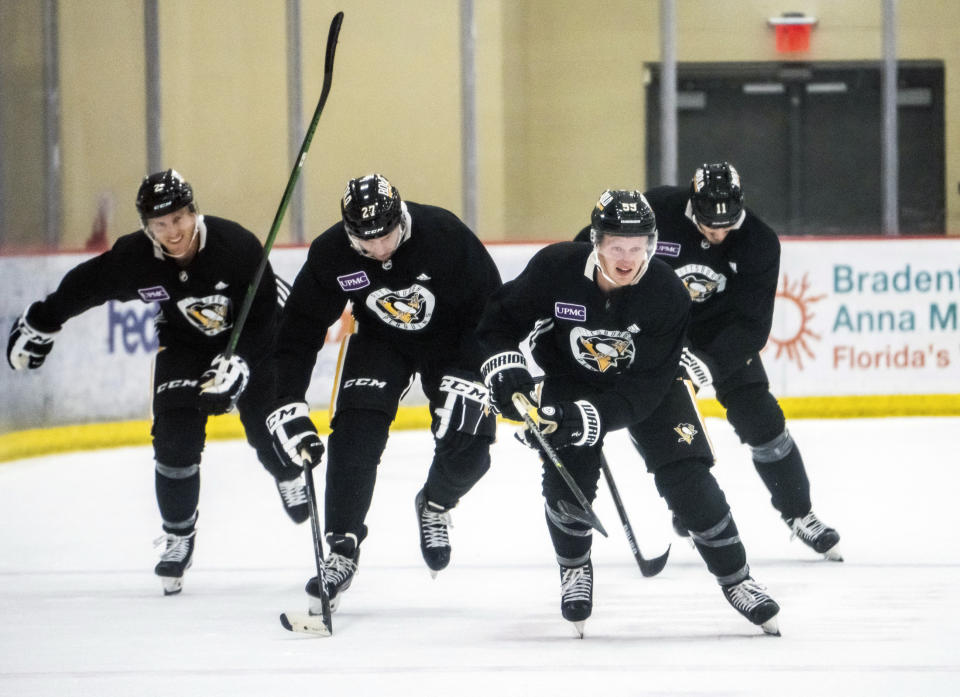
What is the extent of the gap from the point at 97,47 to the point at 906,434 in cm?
454

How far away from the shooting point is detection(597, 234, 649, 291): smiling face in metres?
2.96

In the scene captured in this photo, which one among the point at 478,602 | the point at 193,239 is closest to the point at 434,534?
the point at 478,602

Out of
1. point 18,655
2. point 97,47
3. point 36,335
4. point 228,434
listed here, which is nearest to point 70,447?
point 228,434

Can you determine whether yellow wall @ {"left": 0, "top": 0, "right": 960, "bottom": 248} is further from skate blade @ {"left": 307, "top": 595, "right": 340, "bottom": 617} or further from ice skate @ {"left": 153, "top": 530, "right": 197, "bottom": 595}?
skate blade @ {"left": 307, "top": 595, "right": 340, "bottom": 617}

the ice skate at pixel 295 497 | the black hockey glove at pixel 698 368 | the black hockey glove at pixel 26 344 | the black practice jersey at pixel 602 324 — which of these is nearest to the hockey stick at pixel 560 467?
the black practice jersey at pixel 602 324

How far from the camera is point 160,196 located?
354cm

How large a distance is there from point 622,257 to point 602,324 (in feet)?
0.55

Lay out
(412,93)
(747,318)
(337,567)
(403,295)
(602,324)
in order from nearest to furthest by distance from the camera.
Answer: (602,324) → (337,567) → (403,295) → (747,318) → (412,93)

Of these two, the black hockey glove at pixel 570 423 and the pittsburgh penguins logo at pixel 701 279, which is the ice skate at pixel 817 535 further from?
the black hockey glove at pixel 570 423

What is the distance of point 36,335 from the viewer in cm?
376

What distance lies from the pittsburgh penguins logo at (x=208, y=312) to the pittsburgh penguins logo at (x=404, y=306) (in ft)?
1.59

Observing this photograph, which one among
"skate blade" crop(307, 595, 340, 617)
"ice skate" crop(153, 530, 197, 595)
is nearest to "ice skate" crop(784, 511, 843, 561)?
"skate blade" crop(307, 595, 340, 617)

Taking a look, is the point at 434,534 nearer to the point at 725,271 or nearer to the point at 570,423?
the point at 570,423

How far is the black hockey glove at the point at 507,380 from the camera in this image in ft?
10.2
